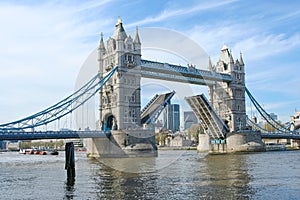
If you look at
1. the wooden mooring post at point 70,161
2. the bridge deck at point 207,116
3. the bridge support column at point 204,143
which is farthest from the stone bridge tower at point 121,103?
the wooden mooring post at point 70,161

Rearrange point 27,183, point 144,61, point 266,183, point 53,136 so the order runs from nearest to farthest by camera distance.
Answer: point 266,183, point 27,183, point 53,136, point 144,61

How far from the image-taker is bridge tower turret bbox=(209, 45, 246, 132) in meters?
66.9

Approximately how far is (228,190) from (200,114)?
40.8m

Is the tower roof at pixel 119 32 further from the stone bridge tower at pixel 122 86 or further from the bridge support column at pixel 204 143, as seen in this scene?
the bridge support column at pixel 204 143

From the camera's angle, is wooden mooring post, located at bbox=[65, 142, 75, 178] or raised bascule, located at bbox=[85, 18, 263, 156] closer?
wooden mooring post, located at bbox=[65, 142, 75, 178]

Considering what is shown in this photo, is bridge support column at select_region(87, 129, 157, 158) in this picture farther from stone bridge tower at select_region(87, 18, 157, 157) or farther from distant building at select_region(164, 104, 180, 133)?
distant building at select_region(164, 104, 180, 133)

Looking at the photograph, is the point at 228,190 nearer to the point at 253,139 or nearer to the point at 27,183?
the point at 27,183

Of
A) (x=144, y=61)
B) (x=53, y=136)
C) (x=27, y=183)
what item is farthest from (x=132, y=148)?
(x=27, y=183)

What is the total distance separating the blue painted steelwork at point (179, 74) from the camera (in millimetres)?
54812

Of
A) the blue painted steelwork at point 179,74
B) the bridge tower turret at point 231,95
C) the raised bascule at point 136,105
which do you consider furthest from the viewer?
the bridge tower turret at point 231,95

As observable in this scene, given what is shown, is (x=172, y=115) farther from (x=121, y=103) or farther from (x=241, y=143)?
(x=241, y=143)

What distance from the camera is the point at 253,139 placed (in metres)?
61.4

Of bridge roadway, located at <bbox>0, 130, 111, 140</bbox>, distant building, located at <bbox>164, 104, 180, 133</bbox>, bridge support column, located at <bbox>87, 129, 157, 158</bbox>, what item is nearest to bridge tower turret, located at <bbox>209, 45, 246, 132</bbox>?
distant building, located at <bbox>164, 104, 180, 133</bbox>

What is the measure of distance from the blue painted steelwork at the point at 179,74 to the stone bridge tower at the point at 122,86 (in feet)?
5.97
